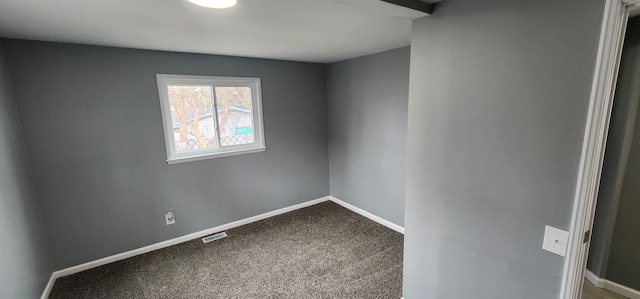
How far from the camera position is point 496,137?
1.37 meters

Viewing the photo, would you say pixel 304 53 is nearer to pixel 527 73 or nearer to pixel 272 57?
pixel 272 57

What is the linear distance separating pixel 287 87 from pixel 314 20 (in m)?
1.89

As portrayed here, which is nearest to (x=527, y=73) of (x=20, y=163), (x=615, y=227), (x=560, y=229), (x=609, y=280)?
(x=560, y=229)

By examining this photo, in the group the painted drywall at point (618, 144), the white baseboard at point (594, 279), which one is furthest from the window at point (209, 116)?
the white baseboard at point (594, 279)

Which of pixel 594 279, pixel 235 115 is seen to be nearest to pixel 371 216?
pixel 594 279

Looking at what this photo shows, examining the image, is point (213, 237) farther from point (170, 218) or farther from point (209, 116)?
point (209, 116)

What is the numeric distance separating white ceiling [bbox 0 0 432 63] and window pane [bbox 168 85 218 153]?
0.49 metres

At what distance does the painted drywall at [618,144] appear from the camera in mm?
1920

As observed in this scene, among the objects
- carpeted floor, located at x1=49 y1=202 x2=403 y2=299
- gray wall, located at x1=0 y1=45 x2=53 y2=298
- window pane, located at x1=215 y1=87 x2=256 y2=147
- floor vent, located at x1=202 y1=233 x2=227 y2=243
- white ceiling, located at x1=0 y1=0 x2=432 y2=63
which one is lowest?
carpeted floor, located at x1=49 y1=202 x2=403 y2=299

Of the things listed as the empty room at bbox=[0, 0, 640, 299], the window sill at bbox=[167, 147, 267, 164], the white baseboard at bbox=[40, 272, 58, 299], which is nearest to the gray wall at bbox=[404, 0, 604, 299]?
the empty room at bbox=[0, 0, 640, 299]

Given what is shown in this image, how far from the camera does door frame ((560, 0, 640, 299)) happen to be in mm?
1008

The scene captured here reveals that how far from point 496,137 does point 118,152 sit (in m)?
3.23

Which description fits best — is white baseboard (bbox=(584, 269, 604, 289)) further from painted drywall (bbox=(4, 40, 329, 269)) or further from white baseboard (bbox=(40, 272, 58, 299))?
white baseboard (bbox=(40, 272, 58, 299))

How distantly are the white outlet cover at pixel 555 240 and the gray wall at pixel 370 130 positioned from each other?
1.90 m
